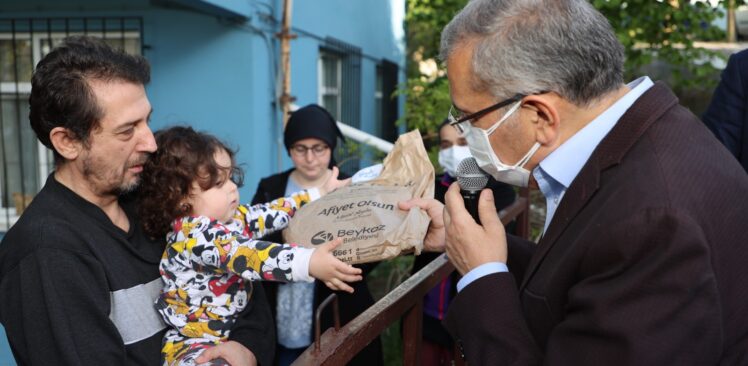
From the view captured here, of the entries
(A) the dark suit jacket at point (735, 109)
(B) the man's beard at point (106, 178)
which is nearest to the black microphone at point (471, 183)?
(B) the man's beard at point (106, 178)

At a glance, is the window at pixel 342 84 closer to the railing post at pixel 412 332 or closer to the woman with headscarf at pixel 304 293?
the woman with headscarf at pixel 304 293

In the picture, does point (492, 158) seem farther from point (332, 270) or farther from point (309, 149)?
point (309, 149)

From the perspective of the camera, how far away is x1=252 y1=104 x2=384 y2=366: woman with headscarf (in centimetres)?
294

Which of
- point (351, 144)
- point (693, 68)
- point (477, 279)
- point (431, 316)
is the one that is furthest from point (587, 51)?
point (693, 68)

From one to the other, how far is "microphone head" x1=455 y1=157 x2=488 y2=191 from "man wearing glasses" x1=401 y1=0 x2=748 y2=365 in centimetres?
8

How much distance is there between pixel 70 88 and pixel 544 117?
1.21 m

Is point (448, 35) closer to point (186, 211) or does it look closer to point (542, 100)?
point (542, 100)

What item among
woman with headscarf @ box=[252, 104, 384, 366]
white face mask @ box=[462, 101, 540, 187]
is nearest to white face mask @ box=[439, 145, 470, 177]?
woman with headscarf @ box=[252, 104, 384, 366]

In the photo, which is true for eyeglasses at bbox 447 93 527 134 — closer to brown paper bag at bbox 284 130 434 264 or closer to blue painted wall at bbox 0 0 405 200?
brown paper bag at bbox 284 130 434 264

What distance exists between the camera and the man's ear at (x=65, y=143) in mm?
1651

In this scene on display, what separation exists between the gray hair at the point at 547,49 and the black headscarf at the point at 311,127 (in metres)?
A: 2.03

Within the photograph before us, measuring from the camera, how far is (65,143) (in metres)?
1.67

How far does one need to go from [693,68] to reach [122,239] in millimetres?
6327

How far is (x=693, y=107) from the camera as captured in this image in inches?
339
